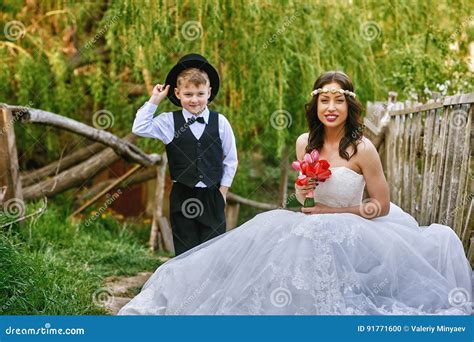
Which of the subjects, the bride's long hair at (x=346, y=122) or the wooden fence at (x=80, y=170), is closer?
the bride's long hair at (x=346, y=122)

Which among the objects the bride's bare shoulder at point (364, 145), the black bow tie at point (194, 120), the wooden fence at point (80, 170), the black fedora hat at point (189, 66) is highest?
the black fedora hat at point (189, 66)

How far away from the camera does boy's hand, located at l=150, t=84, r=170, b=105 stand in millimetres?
4234

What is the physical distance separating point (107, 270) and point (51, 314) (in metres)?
1.74

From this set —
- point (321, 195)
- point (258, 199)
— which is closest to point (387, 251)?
point (321, 195)

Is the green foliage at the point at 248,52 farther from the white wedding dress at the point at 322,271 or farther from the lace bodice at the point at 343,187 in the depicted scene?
the white wedding dress at the point at 322,271

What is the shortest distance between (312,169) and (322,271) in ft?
1.96

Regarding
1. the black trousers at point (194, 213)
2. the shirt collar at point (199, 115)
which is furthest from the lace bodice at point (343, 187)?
the shirt collar at point (199, 115)

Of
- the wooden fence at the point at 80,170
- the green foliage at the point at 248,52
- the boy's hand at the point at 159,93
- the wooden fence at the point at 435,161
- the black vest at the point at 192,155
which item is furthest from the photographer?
the green foliage at the point at 248,52

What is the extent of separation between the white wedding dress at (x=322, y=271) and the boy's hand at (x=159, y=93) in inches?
33.4

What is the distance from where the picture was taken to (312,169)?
385 cm

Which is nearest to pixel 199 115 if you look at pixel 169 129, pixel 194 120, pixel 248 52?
pixel 194 120

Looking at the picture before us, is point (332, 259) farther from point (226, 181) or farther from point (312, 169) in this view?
point (226, 181)

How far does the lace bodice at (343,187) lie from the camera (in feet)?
12.7

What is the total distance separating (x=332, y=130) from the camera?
3980 millimetres
